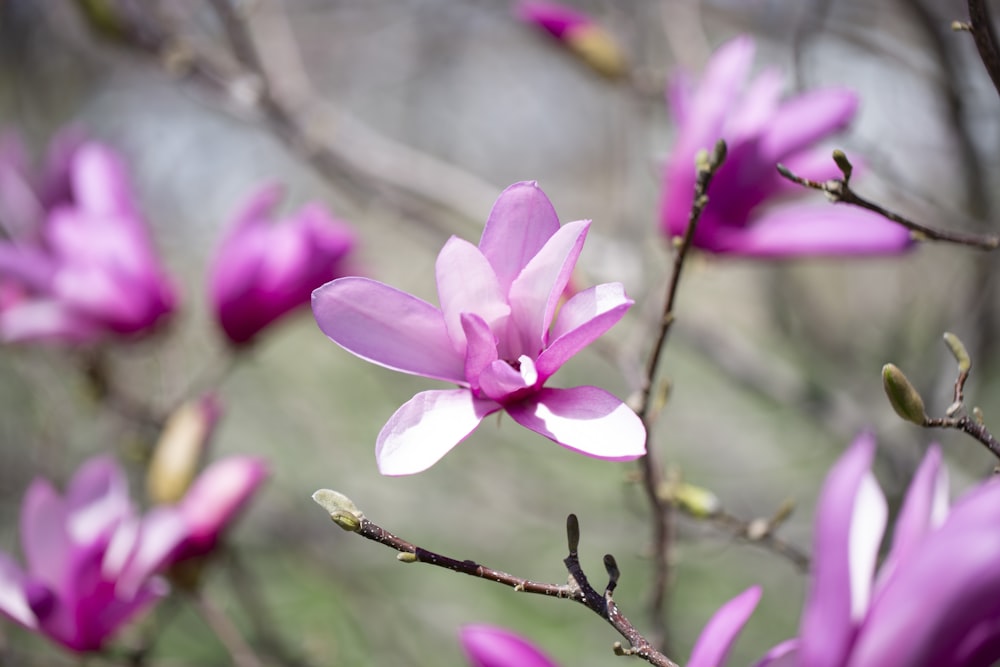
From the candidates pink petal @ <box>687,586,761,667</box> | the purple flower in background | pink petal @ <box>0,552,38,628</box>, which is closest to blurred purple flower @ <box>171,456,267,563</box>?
the purple flower in background

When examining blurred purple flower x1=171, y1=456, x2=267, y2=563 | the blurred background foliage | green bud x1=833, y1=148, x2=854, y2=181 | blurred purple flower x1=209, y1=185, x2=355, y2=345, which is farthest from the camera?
the blurred background foliage

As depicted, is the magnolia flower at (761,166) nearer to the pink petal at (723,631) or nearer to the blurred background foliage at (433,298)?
the blurred background foliage at (433,298)

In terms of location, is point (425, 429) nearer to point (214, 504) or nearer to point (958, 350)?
point (958, 350)

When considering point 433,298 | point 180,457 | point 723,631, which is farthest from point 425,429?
point 433,298

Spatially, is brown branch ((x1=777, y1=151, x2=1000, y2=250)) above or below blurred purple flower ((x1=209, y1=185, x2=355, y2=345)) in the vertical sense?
above

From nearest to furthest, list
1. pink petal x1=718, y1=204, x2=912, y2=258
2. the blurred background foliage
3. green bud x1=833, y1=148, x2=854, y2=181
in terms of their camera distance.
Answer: green bud x1=833, y1=148, x2=854, y2=181 < pink petal x1=718, y1=204, x2=912, y2=258 < the blurred background foliage

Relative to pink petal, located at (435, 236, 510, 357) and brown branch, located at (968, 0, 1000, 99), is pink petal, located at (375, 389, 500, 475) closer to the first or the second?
pink petal, located at (435, 236, 510, 357)

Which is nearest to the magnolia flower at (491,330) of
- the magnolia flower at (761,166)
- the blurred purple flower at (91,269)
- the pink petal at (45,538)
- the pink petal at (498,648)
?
the pink petal at (498,648)
